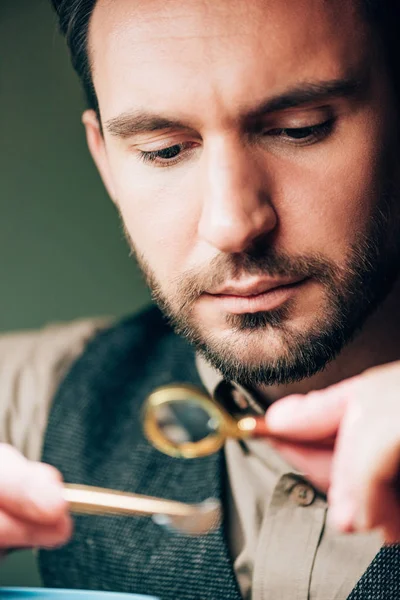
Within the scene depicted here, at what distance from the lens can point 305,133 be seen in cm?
62

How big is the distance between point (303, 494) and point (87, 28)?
52 centimetres

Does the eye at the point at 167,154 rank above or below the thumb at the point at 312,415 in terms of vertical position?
above

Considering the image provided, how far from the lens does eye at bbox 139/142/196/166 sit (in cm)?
64

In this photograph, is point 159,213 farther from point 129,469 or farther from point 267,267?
point 129,469

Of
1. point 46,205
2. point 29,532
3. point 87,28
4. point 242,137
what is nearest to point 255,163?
point 242,137

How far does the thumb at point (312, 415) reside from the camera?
445 mm

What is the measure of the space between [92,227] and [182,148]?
473mm

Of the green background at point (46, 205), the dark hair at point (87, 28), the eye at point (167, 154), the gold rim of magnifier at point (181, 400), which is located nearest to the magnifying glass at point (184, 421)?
the gold rim of magnifier at point (181, 400)

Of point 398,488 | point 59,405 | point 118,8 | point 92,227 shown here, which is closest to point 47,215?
point 92,227

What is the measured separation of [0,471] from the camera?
0.55m

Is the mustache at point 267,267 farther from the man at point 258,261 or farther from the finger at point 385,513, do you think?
the finger at point 385,513

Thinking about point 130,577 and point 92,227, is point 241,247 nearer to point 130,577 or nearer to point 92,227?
point 130,577

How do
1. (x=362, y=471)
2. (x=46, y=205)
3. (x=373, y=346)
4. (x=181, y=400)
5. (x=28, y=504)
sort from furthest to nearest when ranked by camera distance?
(x=46, y=205), (x=373, y=346), (x=181, y=400), (x=28, y=504), (x=362, y=471)

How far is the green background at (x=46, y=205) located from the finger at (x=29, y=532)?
0.58 metres
